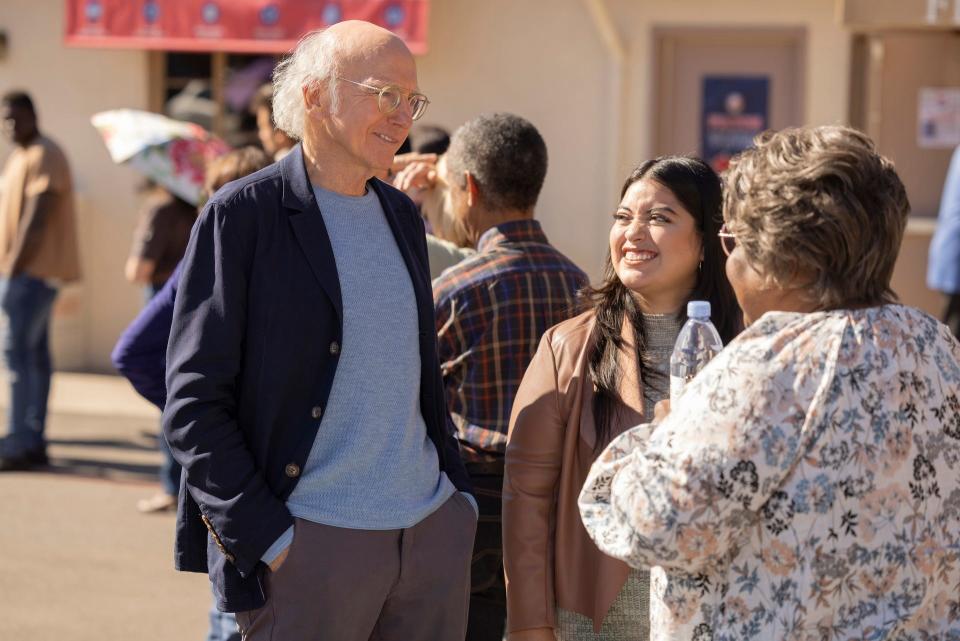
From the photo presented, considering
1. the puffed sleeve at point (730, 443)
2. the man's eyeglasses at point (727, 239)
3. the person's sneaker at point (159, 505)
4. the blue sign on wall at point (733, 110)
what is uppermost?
the blue sign on wall at point (733, 110)

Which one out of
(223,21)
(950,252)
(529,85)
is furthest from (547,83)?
(950,252)

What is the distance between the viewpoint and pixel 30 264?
7.68m

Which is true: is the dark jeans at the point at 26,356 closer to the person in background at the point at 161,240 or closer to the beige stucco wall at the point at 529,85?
the person in background at the point at 161,240

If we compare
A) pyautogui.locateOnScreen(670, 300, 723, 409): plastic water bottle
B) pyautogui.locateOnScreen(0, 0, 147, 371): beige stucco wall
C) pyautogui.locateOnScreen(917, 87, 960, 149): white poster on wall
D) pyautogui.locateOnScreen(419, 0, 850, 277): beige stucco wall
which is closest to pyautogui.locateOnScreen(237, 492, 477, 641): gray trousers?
pyautogui.locateOnScreen(670, 300, 723, 409): plastic water bottle

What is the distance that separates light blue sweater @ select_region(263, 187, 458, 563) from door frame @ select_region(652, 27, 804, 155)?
672 cm

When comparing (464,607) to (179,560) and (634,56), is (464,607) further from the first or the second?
(634,56)

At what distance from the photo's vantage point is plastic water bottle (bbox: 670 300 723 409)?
2609 mm

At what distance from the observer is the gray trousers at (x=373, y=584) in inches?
110

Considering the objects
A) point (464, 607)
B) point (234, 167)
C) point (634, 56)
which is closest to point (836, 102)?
point (634, 56)

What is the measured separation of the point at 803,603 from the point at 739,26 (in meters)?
7.59

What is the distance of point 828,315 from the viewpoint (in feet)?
7.25

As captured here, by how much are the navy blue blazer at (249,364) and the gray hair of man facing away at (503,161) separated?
105 cm

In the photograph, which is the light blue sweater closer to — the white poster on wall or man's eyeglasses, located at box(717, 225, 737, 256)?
man's eyeglasses, located at box(717, 225, 737, 256)

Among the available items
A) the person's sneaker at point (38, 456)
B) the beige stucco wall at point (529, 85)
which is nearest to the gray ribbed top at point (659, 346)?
the person's sneaker at point (38, 456)
